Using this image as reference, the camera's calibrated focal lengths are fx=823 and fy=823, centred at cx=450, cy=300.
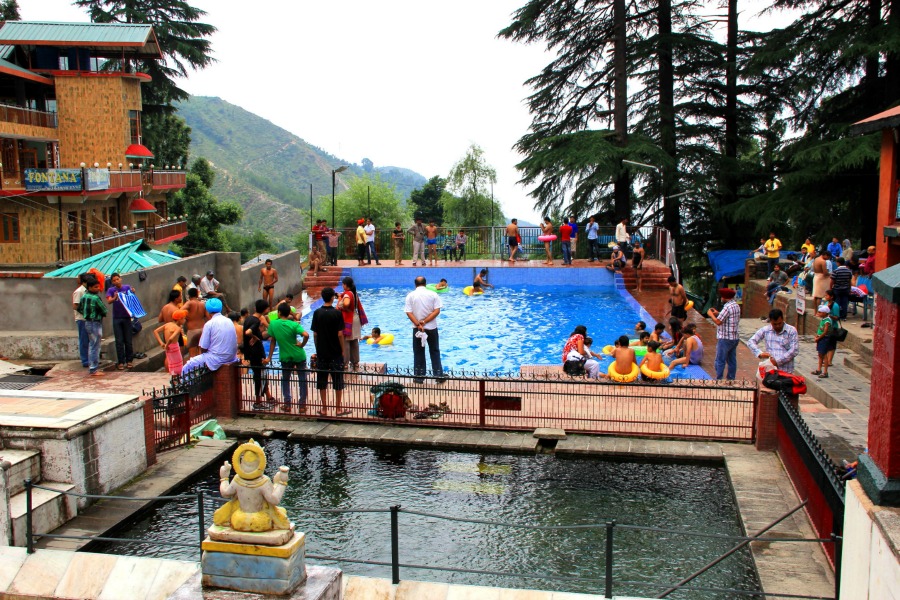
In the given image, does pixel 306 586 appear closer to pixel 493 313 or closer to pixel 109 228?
pixel 493 313

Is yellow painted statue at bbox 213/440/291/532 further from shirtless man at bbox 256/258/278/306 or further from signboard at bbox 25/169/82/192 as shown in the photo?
signboard at bbox 25/169/82/192

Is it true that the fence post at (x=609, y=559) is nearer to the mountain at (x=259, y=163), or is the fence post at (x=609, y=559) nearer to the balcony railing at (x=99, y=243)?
the balcony railing at (x=99, y=243)

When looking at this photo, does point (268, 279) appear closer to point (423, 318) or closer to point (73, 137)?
point (423, 318)

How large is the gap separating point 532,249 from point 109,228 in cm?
1763

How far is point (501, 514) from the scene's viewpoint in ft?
32.9

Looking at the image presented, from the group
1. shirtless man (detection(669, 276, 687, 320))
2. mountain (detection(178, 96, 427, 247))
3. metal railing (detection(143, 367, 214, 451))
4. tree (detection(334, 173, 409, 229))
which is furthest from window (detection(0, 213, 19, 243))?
mountain (detection(178, 96, 427, 247))

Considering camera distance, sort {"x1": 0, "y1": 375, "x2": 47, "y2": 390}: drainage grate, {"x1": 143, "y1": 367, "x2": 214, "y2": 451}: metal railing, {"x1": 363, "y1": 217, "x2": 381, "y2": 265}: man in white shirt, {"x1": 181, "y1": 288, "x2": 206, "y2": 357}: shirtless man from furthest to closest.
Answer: {"x1": 363, "y1": 217, "x2": 381, "y2": 265}: man in white shirt, {"x1": 181, "y1": 288, "x2": 206, "y2": 357}: shirtless man, {"x1": 0, "y1": 375, "x2": 47, "y2": 390}: drainage grate, {"x1": 143, "y1": 367, "x2": 214, "y2": 451}: metal railing

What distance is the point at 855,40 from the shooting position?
2773 centimetres

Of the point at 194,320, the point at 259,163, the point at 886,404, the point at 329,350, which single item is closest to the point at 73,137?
the point at 194,320

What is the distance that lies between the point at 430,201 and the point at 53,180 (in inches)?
1920

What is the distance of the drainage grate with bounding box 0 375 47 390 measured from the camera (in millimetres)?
14438

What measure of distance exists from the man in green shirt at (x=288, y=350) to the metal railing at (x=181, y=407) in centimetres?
120

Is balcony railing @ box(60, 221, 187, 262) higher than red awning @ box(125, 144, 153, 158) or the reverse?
the reverse

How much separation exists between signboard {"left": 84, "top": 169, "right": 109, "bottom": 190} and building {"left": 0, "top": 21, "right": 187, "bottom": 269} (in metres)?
0.04
